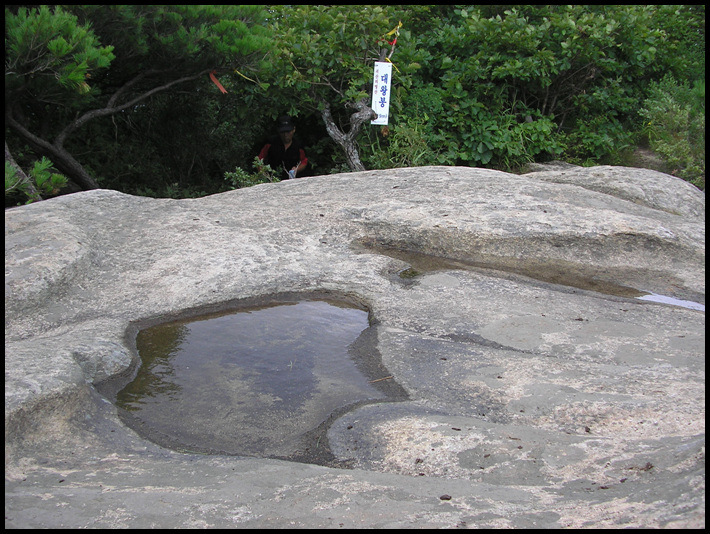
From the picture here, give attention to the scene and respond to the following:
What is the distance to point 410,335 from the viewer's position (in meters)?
3.29

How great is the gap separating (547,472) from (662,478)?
40cm

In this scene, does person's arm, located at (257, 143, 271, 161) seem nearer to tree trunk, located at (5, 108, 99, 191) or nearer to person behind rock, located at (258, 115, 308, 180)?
person behind rock, located at (258, 115, 308, 180)

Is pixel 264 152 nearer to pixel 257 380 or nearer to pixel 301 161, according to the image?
pixel 301 161

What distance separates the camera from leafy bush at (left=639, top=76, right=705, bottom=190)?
8.06 meters

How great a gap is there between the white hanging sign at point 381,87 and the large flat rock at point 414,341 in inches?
88.2

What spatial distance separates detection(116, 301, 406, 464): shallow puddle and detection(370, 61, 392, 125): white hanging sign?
179 inches

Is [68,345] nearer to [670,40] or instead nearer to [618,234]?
[618,234]

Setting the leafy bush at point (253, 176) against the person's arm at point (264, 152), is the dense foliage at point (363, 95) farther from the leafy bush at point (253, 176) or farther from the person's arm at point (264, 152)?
the person's arm at point (264, 152)

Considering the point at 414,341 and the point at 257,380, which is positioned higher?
the point at 414,341

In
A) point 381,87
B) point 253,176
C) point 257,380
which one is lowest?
point 257,380

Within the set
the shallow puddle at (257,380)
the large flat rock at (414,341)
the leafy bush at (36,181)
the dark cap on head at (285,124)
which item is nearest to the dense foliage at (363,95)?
the dark cap on head at (285,124)

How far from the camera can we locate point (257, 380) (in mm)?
2980

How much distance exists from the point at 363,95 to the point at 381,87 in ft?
0.81

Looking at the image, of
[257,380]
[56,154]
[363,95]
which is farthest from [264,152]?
[257,380]
